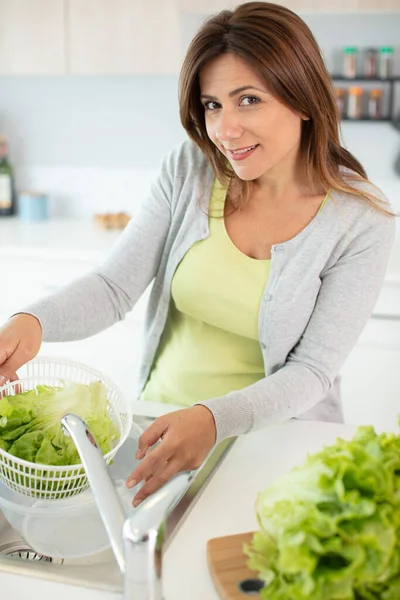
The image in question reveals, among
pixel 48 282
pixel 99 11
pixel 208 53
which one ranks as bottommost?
pixel 48 282

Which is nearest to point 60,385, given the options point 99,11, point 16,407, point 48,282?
point 16,407

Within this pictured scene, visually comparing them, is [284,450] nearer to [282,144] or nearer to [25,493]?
[25,493]

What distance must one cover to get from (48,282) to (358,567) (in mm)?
2110

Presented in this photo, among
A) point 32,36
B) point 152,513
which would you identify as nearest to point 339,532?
point 152,513

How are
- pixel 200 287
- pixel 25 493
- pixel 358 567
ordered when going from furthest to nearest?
pixel 200 287, pixel 25 493, pixel 358 567

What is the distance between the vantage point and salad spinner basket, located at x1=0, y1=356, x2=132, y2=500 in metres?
0.99

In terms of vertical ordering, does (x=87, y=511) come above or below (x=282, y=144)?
below

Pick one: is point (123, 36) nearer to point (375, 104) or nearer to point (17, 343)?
point (375, 104)

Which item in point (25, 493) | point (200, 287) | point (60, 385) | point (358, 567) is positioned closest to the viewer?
point (358, 567)

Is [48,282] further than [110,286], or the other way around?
[48,282]

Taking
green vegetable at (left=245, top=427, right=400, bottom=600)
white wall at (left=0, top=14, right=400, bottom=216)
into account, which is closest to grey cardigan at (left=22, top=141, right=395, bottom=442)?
green vegetable at (left=245, top=427, right=400, bottom=600)

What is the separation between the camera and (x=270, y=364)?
4.80ft

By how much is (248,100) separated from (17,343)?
23.4 inches

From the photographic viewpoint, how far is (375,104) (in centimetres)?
276
